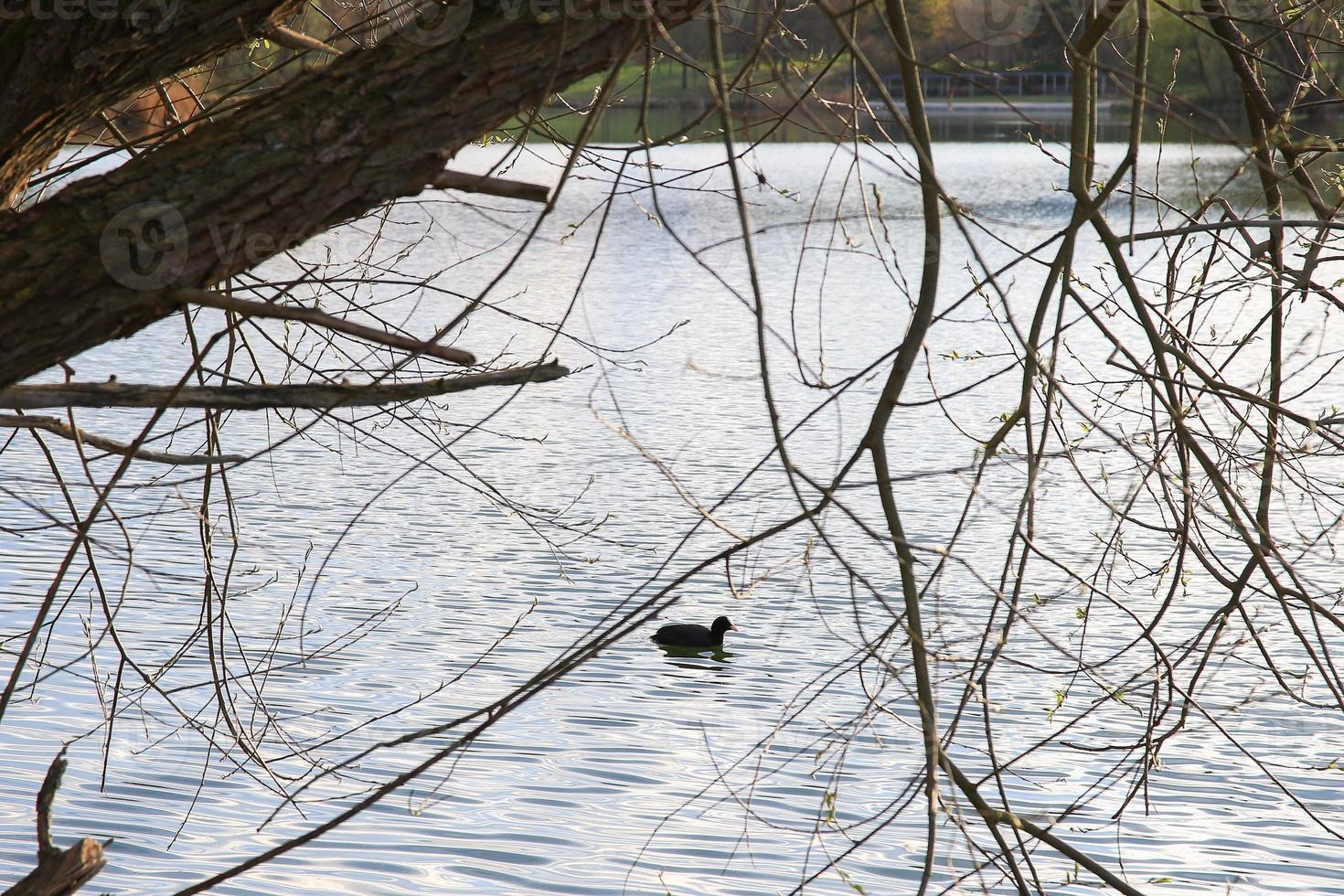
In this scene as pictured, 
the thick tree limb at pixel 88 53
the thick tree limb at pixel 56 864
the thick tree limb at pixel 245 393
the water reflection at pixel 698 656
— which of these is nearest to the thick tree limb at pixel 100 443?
the thick tree limb at pixel 245 393

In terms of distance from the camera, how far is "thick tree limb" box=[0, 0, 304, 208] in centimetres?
219

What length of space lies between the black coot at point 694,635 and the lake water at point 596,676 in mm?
114

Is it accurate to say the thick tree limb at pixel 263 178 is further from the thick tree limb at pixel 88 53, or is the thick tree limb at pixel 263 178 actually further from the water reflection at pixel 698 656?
the water reflection at pixel 698 656

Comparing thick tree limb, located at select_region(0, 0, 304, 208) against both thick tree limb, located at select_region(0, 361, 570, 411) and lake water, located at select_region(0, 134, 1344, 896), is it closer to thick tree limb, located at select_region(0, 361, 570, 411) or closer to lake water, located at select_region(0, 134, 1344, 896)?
thick tree limb, located at select_region(0, 361, 570, 411)

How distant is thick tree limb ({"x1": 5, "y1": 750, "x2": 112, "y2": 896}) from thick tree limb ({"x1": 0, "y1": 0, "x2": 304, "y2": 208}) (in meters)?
1.00

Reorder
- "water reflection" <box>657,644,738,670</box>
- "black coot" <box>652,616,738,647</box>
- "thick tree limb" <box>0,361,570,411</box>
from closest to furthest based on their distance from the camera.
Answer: "thick tree limb" <box>0,361,570,411</box>
"water reflection" <box>657,644,738,670</box>
"black coot" <box>652,616,738,647</box>

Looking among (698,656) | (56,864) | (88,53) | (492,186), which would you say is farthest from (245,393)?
(698,656)

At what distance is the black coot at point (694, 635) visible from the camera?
8.32 metres

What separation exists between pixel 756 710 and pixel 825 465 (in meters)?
4.28

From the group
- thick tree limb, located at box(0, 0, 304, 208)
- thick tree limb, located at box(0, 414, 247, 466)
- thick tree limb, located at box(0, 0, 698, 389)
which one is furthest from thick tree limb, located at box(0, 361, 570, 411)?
thick tree limb, located at box(0, 0, 304, 208)

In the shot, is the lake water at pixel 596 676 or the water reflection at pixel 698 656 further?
the water reflection at pixel 698 656

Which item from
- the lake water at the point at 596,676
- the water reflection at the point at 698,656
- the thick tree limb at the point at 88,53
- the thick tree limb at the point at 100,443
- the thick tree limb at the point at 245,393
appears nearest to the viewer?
the thick tree limb at the point at 245,393

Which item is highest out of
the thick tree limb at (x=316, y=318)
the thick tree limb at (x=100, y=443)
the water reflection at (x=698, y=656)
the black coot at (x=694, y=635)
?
the thick tree limb at (x=316, y=318)

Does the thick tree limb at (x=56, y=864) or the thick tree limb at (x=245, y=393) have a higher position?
the thick tree limb at (x=245, y=393)
